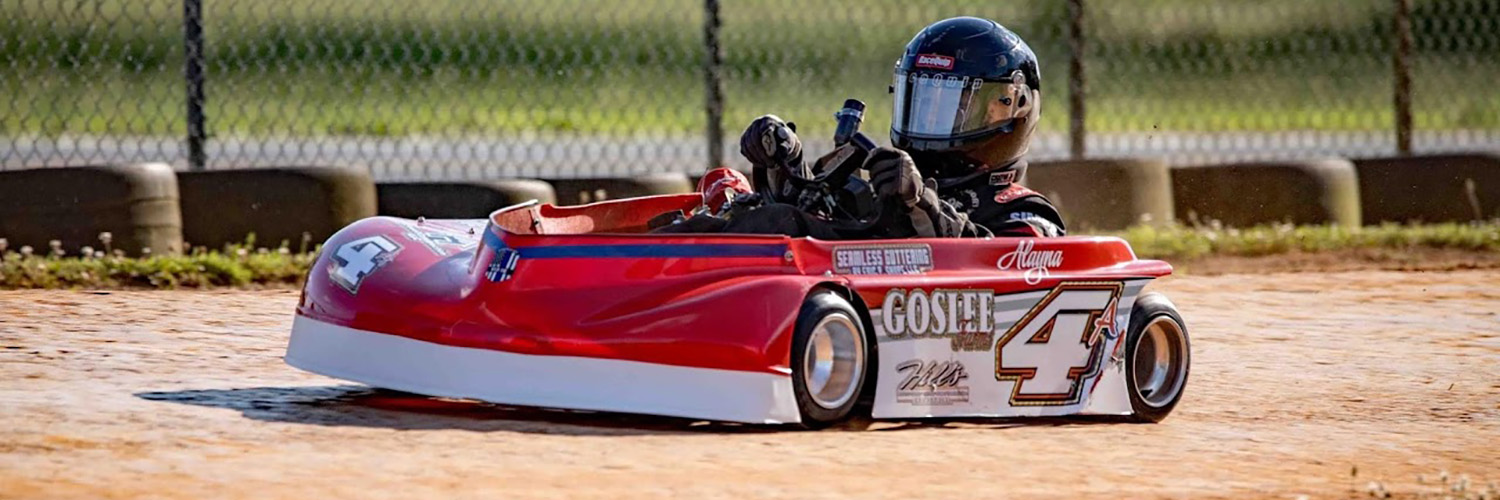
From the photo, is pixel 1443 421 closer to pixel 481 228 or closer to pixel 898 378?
pixel 898 378

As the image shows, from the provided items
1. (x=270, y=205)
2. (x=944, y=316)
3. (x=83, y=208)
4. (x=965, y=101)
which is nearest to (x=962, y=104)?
(x=965, y=101)

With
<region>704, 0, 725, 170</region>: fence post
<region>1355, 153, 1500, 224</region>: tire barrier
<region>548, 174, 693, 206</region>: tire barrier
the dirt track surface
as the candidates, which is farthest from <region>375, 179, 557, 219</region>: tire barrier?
<region>1355, 153, 1500, 224</region>: tire barrier

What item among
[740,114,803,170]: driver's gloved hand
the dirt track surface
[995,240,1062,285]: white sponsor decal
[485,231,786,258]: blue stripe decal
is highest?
[740,114,803,170]: driver's gloved hand

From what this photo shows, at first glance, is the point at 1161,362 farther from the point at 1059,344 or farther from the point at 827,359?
the point at 827,359

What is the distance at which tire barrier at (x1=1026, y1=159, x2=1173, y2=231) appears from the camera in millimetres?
9570

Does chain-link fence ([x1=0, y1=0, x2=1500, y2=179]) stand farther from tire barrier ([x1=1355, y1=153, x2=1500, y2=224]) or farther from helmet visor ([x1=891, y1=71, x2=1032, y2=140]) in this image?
helmet visor ([x1=891, y1=71, x2=1032, y2=140])

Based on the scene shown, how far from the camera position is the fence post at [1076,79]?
32.7 feet

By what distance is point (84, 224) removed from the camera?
25.3ft

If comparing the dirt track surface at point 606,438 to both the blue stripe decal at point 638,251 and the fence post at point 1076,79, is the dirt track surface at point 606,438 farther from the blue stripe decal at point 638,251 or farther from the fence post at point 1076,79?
the fence post at point 1076,79

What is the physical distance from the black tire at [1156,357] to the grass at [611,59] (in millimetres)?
4701

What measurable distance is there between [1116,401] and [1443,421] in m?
0.83

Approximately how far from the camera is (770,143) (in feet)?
17.1

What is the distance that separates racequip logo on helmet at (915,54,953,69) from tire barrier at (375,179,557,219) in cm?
293

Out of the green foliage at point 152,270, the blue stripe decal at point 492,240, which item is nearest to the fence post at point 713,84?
the green foliage at point 152,270
